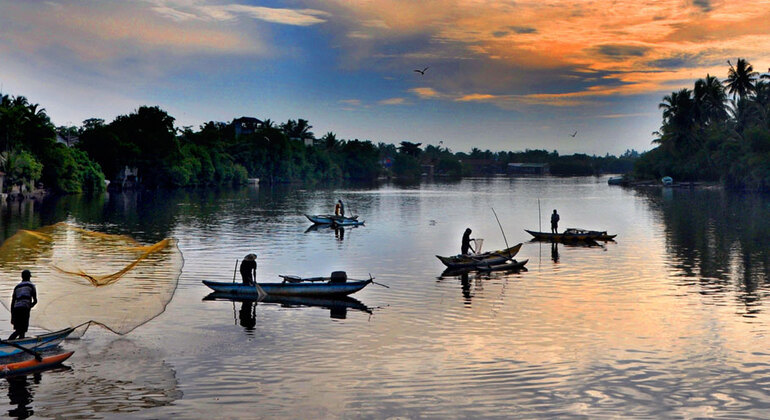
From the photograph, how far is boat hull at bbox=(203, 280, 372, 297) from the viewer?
109ft

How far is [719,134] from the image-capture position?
162125 mm

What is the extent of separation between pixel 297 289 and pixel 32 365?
13.6 metres

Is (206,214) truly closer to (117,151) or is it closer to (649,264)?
(649,264)

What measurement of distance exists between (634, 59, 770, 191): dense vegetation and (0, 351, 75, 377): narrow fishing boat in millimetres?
142850

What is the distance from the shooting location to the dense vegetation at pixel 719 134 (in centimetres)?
14500

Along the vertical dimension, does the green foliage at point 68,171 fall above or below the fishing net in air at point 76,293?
above

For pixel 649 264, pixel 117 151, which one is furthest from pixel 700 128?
pixel 649 264

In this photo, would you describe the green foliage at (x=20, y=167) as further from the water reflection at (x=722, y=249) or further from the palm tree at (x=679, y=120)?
the palm tree at (x=679, y=120)

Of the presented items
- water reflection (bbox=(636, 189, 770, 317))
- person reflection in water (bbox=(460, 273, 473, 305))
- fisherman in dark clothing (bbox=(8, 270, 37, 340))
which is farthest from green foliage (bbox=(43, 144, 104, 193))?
fisherman in dark clothing (bbox=(8, 270, 37, 340))

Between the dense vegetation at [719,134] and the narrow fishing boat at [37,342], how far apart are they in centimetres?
14238

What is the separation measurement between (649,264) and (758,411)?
Result: 29124 millimetres

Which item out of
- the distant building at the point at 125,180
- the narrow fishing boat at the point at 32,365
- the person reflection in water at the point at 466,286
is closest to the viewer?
the narrow fishing boat at the point at 32,365

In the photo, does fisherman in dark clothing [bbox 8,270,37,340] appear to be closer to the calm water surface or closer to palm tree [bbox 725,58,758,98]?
the calm water surface

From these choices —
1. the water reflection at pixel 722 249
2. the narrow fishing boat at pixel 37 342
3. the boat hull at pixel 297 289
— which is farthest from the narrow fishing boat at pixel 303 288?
the water reflection at pixel 722 249
